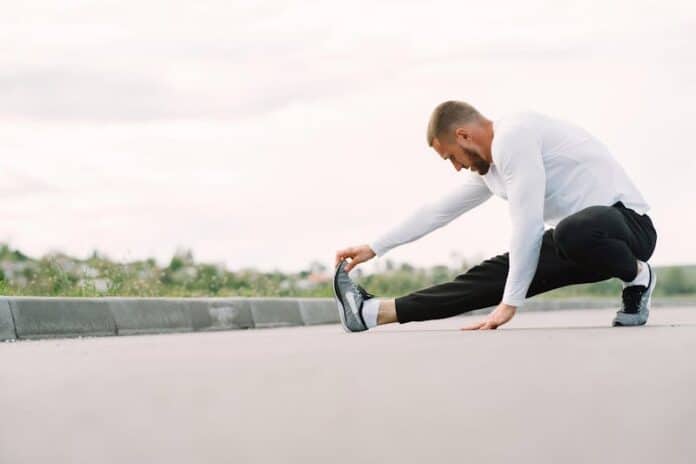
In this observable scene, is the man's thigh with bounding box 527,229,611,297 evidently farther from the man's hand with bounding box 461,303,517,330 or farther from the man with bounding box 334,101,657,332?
the man's hand with bounding box 461,303,517,330

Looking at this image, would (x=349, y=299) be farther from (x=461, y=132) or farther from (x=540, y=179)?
(x=540, y=179)

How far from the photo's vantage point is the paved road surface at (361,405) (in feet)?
11.7

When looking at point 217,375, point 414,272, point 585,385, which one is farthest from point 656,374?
point 414,272

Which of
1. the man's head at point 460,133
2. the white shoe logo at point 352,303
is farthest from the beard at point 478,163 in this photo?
the white shoe logo at point 352,303

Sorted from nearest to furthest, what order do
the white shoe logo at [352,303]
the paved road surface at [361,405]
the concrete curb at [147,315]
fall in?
the paved road surface at [361,405], the white shoe logo at [352,303], the concrete curb at [147,315]

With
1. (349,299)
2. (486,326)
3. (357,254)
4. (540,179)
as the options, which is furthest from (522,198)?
(349,299)

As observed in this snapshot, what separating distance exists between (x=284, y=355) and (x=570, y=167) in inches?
93.0

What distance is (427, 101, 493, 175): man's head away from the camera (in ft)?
24.2

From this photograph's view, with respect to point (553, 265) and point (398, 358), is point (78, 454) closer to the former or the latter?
point (398, 358)

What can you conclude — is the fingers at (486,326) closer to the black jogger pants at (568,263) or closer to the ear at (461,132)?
the black jogger pants at (568,263)

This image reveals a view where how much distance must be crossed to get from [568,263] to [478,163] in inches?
30.4

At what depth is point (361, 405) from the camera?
4.19 metres

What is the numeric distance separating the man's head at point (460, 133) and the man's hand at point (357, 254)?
902mm

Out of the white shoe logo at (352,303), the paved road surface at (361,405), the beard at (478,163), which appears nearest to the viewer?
the paved road surface at (361,405)
